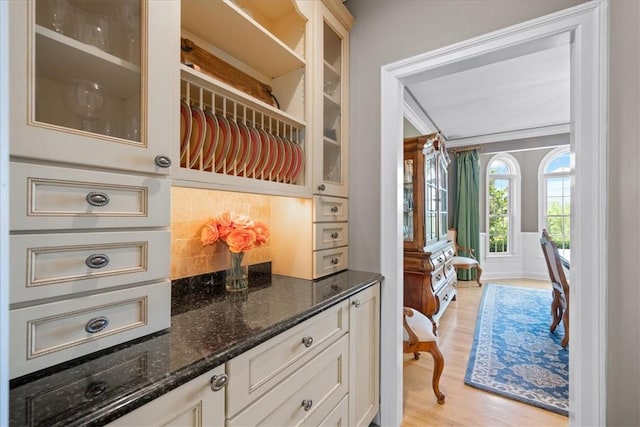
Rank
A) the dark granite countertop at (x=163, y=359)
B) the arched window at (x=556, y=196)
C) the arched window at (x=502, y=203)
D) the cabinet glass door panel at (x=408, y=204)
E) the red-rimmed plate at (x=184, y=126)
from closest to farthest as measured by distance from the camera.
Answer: the dark granite countertop at (x=163, y=359)
the red-rimmed plate at (x=184, y=126)
the cabinet glass door panel at (x=408, y=204)
the arched window at (x=556, y=196)
the arched window at (x=502, y=203)

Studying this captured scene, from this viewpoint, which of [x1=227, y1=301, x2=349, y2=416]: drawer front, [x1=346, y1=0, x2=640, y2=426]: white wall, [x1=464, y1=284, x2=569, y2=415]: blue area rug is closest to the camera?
[x1=227, y1=301, x2=349, y2=416]: drawer front

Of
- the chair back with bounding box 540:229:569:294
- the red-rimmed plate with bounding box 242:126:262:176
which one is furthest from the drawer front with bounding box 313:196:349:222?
the chair back with bounding box 540:229:569:294

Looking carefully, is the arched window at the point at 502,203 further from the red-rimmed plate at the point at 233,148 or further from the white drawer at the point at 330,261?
the red-rimmed plate at the point at 233,148

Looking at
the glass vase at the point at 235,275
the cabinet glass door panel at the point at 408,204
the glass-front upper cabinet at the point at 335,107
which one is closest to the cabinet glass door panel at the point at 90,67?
the glass vase at the point at 235,275

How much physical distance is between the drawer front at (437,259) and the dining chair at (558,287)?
0.94m

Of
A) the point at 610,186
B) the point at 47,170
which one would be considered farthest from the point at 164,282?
the point at 610,186

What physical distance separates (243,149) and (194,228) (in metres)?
0.46

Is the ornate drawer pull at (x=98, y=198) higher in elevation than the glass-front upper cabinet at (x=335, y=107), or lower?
lower

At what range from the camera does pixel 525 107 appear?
11.6ft

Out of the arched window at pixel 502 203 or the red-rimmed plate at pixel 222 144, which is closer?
the red-rimmed plate at pixel 222 144

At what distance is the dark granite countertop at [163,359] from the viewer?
0.50 m

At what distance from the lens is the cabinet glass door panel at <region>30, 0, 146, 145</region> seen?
0.64 m

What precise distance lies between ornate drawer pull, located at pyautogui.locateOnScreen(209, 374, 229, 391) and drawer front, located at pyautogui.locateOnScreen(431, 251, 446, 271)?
2298 millimetres

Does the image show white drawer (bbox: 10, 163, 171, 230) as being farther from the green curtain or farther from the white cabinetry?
the green curtain
